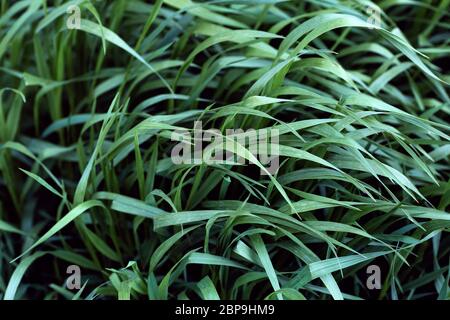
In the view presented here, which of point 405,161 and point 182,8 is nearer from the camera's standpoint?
point 405,161

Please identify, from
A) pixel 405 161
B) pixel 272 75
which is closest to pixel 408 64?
pixel 405 161

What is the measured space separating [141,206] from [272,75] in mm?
258

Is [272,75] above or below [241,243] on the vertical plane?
above

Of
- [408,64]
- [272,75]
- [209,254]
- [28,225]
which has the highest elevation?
[408,64]

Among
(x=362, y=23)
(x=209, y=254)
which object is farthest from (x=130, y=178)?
(x=362, y=23)

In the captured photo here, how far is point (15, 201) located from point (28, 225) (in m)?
0.05

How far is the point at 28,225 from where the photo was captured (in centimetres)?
110

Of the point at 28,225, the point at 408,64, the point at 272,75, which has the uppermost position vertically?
the point at 408,64

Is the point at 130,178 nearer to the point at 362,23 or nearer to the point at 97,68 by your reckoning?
the point at 97,68

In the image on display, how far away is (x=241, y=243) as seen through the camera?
→ 882 mm

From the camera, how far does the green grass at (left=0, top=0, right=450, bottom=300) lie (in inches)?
34.9

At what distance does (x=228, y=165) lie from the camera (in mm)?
923

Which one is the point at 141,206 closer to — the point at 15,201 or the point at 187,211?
the point at 187,211

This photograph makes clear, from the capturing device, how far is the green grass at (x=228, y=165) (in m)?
0.89
